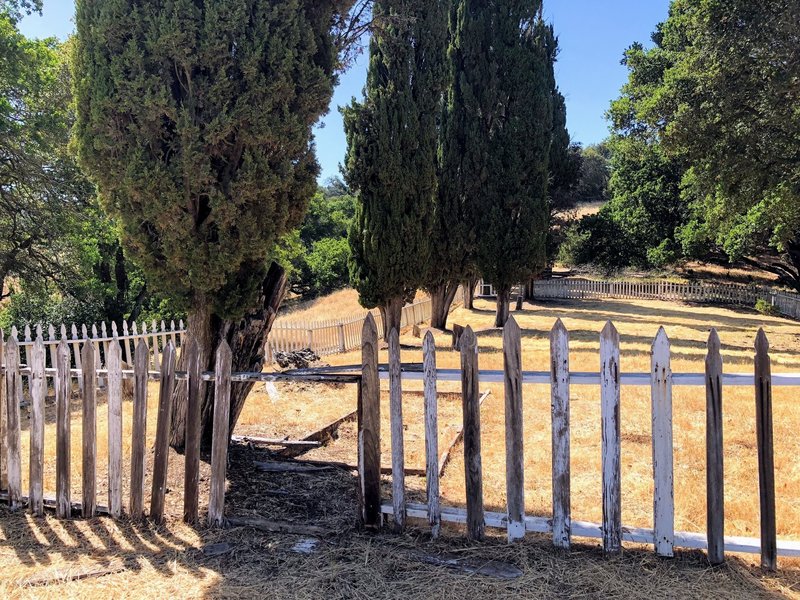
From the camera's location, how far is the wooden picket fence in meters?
3.26

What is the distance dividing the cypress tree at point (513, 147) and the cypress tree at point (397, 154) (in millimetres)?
4168

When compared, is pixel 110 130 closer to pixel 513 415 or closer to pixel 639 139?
pixel 513 415

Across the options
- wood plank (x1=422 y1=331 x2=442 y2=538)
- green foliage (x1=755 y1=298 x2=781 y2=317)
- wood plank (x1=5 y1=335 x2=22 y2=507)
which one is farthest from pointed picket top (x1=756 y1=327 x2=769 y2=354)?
green foliage (x1=755 y1=298 x2=781 y2=317)

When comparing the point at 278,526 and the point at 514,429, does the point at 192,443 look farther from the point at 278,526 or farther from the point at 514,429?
the point at 514,429

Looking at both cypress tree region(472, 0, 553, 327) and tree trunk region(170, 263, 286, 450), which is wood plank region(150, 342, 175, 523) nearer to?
tree trunk region(170, 263, 286, 450)

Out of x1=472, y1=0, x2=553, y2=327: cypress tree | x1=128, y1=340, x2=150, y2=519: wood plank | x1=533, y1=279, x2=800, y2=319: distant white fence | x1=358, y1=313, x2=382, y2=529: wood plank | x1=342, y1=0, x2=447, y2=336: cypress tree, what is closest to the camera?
x1=358, y1=313, x2=382, y2=529: wood plank

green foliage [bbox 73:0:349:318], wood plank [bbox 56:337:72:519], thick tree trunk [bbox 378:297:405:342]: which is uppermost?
green foliage [bbox 73:0:349:318]

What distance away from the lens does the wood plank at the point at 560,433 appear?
340cm

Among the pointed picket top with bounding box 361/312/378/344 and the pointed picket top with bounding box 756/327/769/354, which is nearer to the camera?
the pointed picket top with bounding box 756/327/769/354

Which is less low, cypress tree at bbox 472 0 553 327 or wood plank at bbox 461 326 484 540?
cypress tree at bbox 472 0 553 327

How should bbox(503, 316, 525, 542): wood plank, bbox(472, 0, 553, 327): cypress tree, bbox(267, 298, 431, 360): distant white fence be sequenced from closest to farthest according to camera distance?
1. bbox(503, 316, 525, 542): wood plank
2. bbox(267, 298, 431, 360): distant white fence
3. bbox(472, 0, 553, 327): cypress tree

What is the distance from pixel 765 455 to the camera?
3.21m

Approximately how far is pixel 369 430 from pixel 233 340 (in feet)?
6.85

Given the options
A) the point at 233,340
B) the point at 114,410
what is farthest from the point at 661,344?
the point at 114,410
